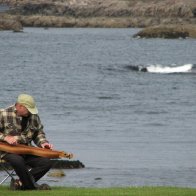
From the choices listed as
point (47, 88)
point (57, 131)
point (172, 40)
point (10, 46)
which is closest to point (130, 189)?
point (57, 131)

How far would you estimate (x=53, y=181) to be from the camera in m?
20.7

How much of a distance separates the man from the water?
554cm

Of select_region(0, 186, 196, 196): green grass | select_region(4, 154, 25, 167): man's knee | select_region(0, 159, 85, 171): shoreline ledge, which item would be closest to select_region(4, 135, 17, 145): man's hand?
select_region(4, 154, 25, 167): man's knee

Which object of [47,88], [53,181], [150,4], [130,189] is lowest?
[150,4]

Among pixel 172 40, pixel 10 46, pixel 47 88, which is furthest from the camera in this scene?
pixel 172 40

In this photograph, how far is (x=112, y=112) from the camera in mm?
39906

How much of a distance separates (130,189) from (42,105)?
27260 mm

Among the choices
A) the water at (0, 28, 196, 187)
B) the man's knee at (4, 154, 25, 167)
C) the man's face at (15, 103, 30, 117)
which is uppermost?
the man's face at (15, 103, 30, 117)

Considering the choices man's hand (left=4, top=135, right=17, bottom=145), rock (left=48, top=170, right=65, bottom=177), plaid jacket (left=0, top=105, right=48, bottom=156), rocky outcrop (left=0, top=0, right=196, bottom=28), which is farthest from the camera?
rocky outcrop (left=0, top=0, right=196, bottom=28)

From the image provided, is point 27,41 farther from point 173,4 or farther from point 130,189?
point 130,189

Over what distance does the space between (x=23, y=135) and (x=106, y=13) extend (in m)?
Result: 179

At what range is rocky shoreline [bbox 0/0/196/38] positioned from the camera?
174625 millimetres

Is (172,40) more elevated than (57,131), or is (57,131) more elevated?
(57,131)

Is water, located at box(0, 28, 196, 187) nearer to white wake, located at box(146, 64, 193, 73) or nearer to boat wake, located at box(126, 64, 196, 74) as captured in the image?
boat wake, located at box(126, 64, 196, 74)
